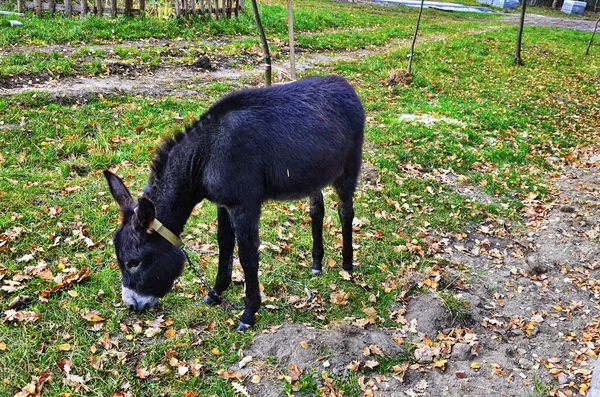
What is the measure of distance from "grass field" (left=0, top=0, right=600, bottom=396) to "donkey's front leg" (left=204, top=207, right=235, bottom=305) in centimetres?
17

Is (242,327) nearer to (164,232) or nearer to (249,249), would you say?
(249,249)

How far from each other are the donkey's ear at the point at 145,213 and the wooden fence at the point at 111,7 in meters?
12.5

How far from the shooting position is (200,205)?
663 cm

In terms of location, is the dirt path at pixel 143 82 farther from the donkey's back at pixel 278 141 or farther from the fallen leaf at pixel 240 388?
the fallen leaf at pixel 240 388

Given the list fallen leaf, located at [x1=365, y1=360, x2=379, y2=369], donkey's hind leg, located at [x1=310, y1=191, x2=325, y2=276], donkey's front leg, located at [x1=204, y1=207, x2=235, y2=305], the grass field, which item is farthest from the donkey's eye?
fallen leaf, located at [x1=365, y1=360, x2=379, y2=369]

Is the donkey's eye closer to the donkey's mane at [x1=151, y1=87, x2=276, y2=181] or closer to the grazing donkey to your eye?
the grazing donkey

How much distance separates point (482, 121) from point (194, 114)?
6346 mm

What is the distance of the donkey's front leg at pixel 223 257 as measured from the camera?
444 cm

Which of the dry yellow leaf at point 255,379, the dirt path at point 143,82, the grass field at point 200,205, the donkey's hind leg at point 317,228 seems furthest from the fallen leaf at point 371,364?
the dirt path at point 143,82

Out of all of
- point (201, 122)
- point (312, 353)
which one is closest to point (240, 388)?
point (312, 353)

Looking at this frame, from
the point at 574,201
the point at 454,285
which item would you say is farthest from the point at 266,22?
the point at 454,285

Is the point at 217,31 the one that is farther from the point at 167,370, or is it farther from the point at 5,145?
the point at 167,370

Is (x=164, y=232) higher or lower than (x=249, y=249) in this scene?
higher

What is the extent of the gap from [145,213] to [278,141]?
129 cm
